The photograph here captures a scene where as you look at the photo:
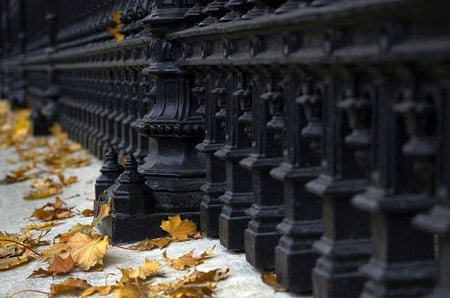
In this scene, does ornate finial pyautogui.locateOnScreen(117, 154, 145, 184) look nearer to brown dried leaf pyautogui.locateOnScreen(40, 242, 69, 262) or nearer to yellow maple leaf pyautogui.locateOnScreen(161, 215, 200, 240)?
yellow maple leaf pyautogui.locateOnScreen(161, 215, 200, 240)

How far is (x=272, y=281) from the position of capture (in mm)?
3582

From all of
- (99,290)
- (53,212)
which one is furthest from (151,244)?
(53,212)

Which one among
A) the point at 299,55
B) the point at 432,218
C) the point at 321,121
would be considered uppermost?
the point at 299,55

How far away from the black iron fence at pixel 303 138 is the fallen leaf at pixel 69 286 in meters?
0.73

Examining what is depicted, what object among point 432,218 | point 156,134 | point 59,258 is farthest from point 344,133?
point 156,134

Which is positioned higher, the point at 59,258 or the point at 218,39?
the point at 218,39

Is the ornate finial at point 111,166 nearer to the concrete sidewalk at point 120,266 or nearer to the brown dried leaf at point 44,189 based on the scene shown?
the concrete sidewalk at point 120,266

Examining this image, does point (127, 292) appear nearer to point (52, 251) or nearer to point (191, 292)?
point (191, 292)

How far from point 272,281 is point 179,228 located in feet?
3.78

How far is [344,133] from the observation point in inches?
118

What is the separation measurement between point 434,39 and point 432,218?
479mm

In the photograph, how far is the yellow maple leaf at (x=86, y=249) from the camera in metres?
4.10

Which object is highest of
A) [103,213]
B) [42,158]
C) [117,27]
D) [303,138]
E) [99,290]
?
[117,27]

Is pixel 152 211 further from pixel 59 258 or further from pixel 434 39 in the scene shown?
pixel 434 39
